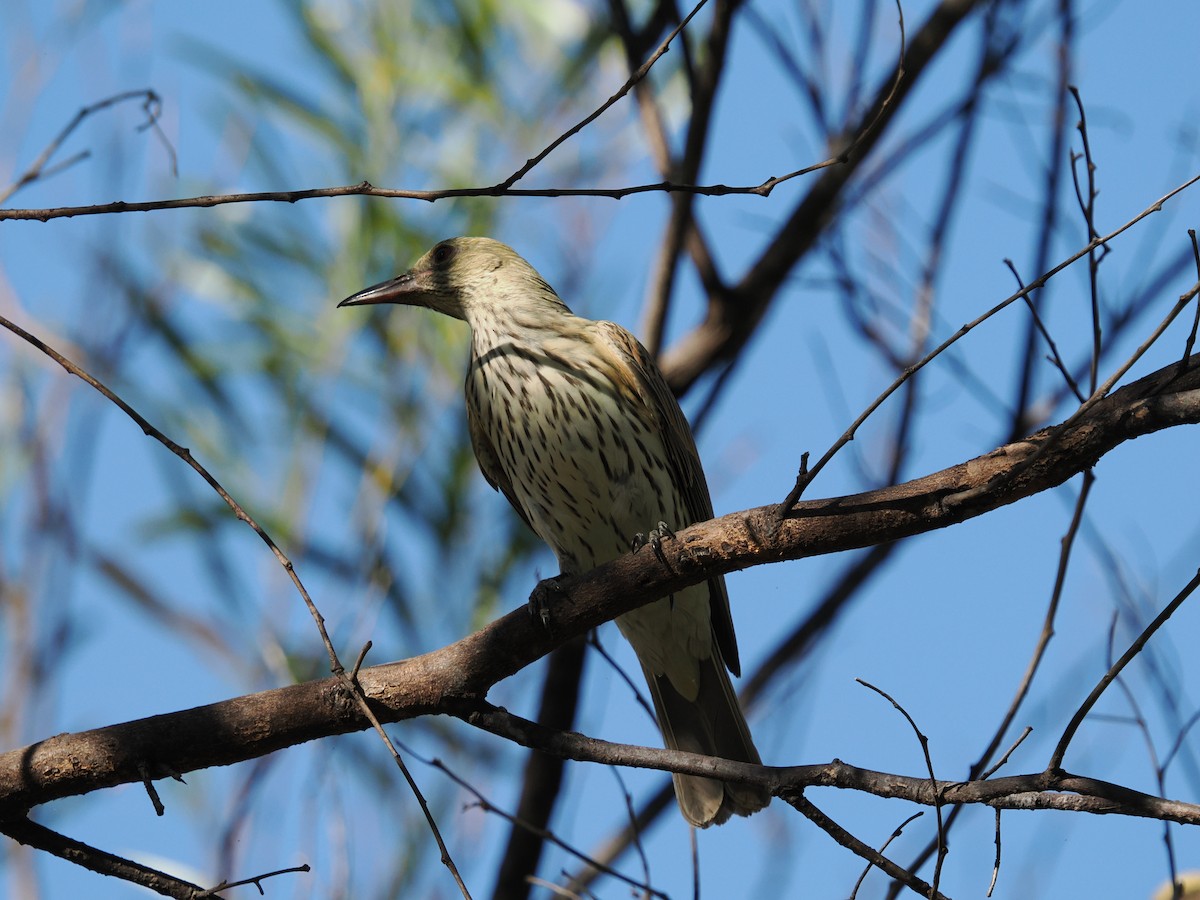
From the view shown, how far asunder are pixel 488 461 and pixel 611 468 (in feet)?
2.18

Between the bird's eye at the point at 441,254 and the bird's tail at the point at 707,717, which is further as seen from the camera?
the bird's eye at the point at 441,254

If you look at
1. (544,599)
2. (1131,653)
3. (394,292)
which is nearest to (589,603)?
(544,599)

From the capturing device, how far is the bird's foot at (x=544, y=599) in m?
3.05

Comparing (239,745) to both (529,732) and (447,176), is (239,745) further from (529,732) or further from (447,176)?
(447,176)

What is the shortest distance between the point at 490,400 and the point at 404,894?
1901mm

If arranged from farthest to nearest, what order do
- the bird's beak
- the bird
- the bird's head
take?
the bird's beak → the bird's head → the bird

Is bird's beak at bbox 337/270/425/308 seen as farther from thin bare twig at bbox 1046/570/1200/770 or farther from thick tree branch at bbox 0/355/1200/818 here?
thin bare twig at bbox 1046/570/1200/770

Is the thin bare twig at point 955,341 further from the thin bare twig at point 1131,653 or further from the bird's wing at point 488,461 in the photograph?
the bird's wing at point 488,461

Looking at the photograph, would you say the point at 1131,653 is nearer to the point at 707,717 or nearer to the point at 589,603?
the point at 589,603

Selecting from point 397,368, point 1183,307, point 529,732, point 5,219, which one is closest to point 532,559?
point 397,368

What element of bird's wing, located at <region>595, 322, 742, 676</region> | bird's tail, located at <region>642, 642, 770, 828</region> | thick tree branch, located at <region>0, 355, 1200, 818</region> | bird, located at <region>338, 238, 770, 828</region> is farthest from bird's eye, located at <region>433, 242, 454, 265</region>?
thick tree branch, located at <region>0, 355, 1200, 818</region>

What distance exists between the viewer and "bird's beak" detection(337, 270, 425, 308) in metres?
5.12

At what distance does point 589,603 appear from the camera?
3059 mm

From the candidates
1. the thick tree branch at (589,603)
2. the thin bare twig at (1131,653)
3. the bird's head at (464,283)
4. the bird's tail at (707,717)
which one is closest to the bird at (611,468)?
the bird's tail at (707,717)
